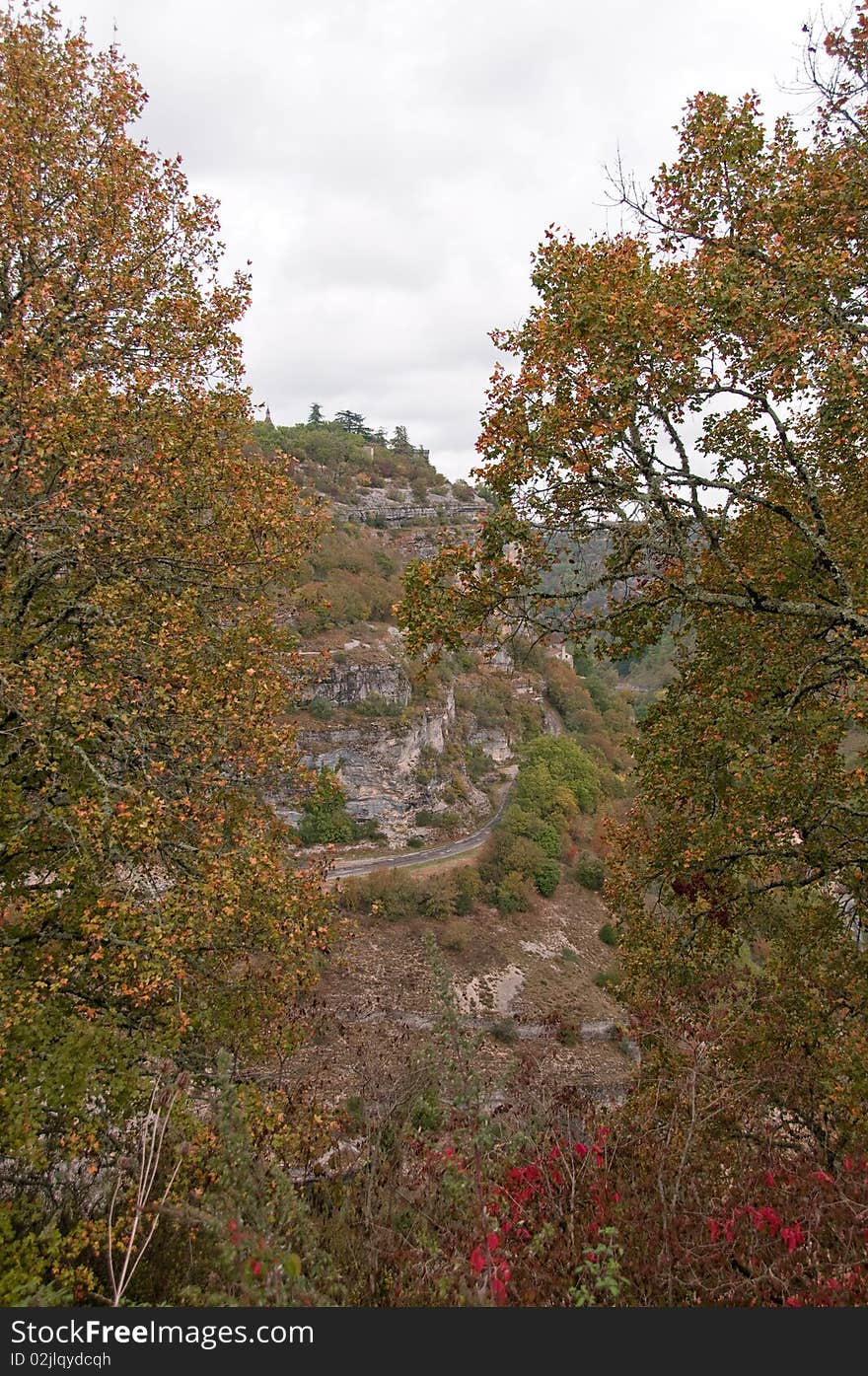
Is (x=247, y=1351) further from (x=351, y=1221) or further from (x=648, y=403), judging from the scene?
(x=648, y=403)

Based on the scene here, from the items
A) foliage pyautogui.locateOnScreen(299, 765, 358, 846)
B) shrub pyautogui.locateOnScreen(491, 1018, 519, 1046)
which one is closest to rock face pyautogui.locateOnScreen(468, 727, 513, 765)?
foliage pyautogui.locateOnScreen(299, 765, 358, 846)

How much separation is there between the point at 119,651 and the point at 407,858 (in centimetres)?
4547

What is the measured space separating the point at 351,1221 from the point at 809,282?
10.1 meters

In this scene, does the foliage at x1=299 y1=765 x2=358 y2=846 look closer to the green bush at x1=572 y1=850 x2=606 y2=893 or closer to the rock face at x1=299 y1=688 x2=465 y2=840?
the rock face at x1=299 y1=688 x2=465 y2=840

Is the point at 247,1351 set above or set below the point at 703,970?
above

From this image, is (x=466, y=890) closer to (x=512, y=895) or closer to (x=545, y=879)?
(x=512, y=895)

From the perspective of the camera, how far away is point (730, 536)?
9664 millimetres

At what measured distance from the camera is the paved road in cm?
4747

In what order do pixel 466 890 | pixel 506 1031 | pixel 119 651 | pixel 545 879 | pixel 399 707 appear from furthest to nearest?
pixel 399 707 → pixel 545 879 → pixel 466 890 → pixel 506 1031 → pixel 119 651

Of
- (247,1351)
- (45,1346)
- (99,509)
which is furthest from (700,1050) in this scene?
(99,509)

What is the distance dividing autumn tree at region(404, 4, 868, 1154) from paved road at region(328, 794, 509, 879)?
38023 millimetres

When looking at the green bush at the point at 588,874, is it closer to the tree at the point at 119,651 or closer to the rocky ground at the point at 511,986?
the rocky ground at the point at 511,986

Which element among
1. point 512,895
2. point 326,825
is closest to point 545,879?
point 512,895

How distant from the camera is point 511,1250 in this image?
4.77 meters
